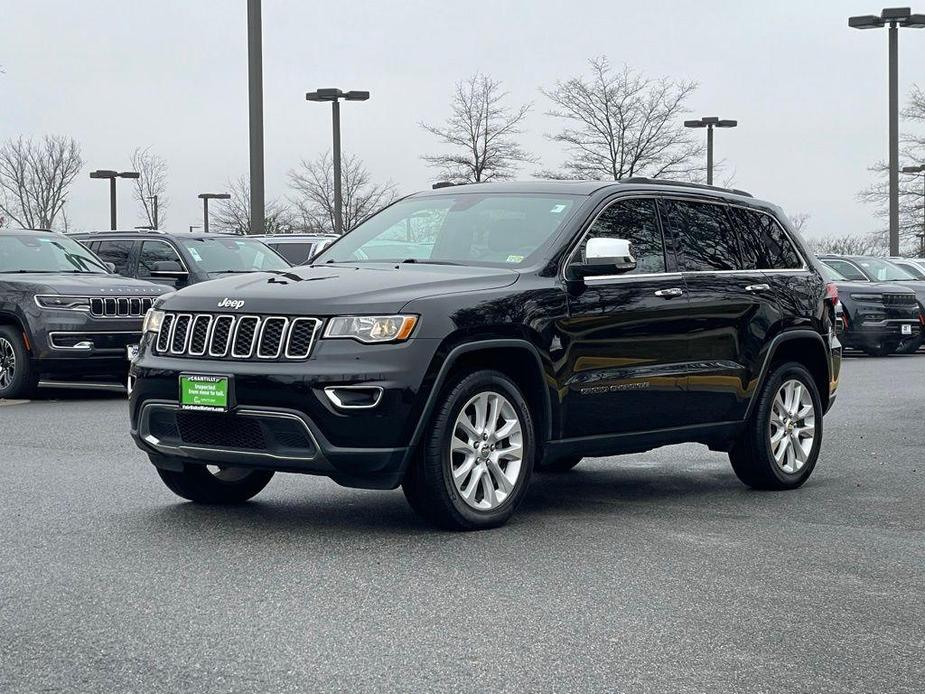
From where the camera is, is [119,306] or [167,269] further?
[167,269]

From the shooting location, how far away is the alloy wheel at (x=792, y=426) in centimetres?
917

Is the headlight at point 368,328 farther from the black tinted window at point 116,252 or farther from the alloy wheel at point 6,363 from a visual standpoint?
the black tinted window at point 116,252

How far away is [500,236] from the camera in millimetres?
8008

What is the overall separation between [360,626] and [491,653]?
563mm

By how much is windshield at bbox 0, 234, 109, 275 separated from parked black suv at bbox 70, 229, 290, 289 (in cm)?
160

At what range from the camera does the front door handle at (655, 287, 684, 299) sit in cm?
823

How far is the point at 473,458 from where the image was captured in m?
7.20

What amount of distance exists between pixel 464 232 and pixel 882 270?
21304 millimetres

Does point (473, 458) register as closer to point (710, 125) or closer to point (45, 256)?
point (45, 256)

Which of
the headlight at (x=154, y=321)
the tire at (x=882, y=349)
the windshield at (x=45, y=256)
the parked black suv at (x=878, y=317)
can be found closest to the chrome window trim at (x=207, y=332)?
the headlight at (x=154, y=321)

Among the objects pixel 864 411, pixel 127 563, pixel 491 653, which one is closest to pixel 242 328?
pixel 127 563

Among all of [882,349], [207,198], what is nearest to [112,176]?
[207,198]

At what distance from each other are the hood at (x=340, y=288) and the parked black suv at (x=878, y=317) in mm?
18500

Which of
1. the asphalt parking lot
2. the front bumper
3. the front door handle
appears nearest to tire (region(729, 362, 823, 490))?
the asphalt parking lot
